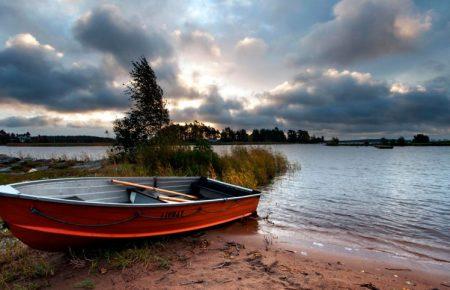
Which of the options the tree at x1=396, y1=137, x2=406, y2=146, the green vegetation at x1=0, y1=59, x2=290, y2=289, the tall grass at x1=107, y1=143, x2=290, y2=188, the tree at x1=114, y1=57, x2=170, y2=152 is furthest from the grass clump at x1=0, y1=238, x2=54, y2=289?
the tree at x1=396, y1=137, x2=406, y2=146

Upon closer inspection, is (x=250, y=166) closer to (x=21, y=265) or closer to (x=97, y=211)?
(x=97, y=211)

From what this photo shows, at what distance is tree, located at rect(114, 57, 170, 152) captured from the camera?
76.4 feet

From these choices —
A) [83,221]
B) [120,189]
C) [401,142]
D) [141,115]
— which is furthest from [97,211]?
[401,142]

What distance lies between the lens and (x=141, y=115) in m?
23.3

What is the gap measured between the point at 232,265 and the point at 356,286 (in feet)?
6.93

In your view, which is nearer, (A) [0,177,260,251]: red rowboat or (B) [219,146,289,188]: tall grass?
(A) [0,177,260,251]: red rowboat

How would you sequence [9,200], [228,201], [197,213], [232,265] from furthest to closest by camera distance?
[228,201], [197,213], [232,265], [9,200]

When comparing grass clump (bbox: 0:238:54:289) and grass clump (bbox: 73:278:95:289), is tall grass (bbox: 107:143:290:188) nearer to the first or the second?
grass clump (bbox: 0:238:54:289)

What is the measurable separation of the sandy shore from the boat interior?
5.85ft

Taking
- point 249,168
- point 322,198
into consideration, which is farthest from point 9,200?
point 249,168

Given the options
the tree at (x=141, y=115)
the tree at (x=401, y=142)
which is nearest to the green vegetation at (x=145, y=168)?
the tree at (x=141, y=115)

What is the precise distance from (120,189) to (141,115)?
16692 mm

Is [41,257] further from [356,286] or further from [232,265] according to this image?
[356,286]

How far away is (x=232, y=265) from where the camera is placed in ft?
17.2
